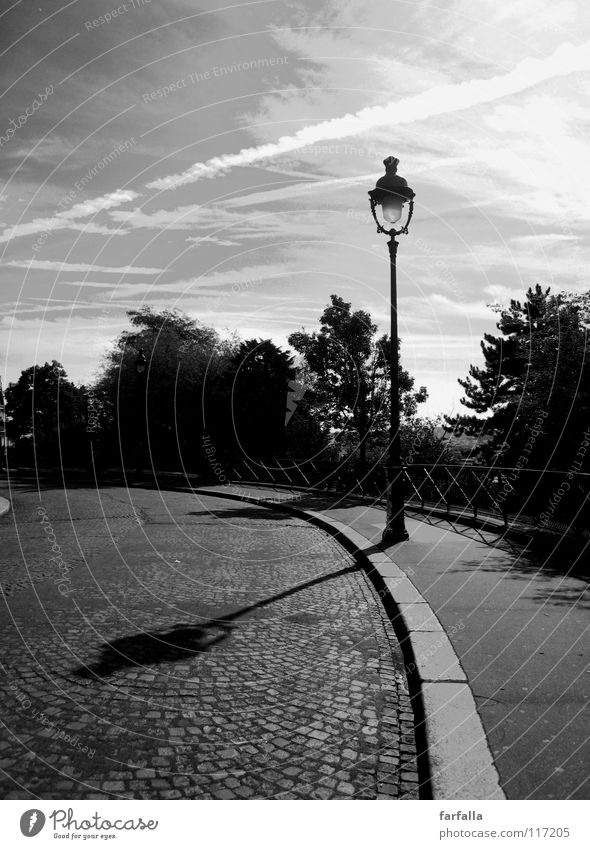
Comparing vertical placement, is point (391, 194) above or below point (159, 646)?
above

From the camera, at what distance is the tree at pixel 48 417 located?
159ft

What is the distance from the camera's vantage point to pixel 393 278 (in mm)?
9672

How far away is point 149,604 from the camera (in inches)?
231

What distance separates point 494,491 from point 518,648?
766cm

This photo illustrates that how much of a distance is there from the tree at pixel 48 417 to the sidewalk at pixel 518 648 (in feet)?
102

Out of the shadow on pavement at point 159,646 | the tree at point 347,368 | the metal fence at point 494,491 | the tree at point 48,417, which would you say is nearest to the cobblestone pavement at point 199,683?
the shadow on pavement at point 159,646

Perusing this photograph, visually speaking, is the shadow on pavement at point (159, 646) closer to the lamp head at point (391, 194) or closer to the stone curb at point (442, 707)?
the stone curb at point (442, 707)

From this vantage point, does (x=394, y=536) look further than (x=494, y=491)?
No

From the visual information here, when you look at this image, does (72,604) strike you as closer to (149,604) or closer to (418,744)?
(149,604)
